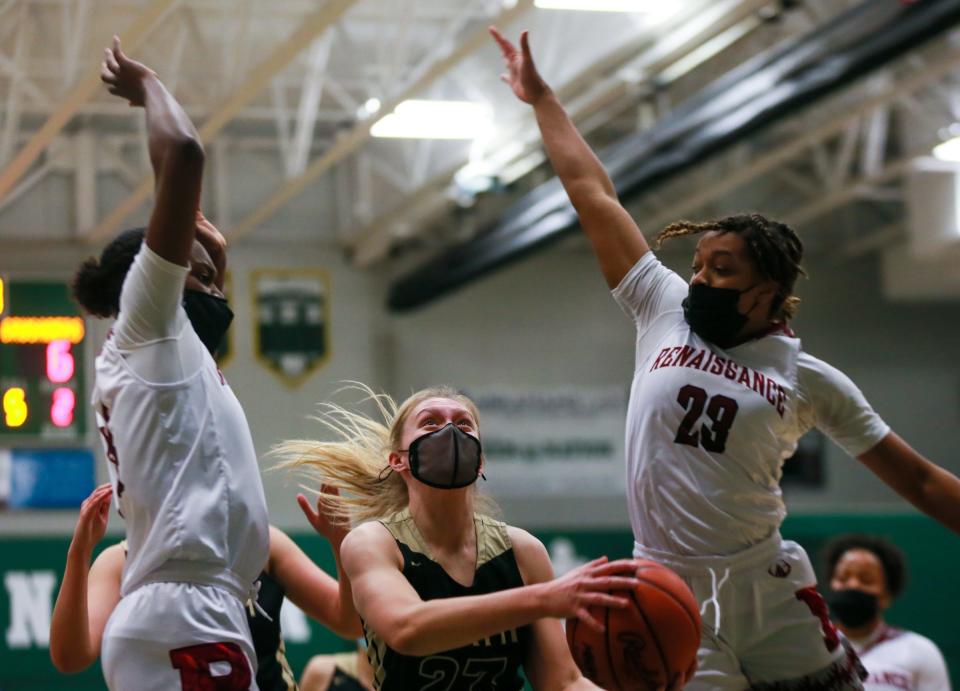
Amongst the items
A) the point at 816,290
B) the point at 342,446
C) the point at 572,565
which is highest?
the point at 816,290

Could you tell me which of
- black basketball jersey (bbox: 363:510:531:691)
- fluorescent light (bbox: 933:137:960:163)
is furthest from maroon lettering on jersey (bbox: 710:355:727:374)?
fluorescent light (bbox: 933:137:960:163)

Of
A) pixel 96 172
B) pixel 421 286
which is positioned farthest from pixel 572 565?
pixel 96 172

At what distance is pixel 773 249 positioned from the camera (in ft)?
13.7

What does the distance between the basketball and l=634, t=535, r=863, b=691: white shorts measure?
22.1 inches

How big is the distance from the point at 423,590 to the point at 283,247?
12.9m

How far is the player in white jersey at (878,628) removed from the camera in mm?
7039

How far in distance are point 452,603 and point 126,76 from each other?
1.52 metres

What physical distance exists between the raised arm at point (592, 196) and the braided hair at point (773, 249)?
25 centimetres

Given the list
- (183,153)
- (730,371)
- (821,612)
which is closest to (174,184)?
(183,153)

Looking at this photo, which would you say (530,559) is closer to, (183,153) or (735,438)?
(735,438)

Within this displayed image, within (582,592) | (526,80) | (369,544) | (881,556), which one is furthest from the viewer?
(881,556)

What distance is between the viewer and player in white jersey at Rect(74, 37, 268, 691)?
3.41 meters

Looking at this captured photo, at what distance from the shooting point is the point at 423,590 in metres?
3.80

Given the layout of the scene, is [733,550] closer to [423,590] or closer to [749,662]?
[749,662]
